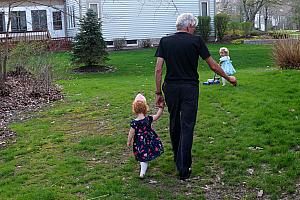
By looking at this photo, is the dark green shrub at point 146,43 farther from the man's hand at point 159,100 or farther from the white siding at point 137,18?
the man's hand at point 159,100

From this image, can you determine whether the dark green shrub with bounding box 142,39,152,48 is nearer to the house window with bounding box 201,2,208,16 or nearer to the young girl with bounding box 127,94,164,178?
the house window with bounding box 201,2,208,16

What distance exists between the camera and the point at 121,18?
108 feet

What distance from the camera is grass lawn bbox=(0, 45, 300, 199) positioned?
17.0 feet

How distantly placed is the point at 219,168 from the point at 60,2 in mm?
31592

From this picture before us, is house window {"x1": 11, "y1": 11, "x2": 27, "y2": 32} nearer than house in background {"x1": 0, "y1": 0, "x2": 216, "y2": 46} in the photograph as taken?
No

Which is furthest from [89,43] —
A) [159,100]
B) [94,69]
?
[159,100]

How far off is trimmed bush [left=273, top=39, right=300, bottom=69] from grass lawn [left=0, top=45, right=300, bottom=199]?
7.08ft

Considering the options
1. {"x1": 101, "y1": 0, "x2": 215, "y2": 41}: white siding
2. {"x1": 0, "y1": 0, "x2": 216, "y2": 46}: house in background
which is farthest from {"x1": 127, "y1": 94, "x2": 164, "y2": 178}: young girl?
{"x1": 101, "y1": 0, "x2": 215, "y2": 41}: white siding

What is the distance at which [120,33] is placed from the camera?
32.8 m

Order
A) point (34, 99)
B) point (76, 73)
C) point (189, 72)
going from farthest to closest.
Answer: point (76, 73) < point (34, 99) < point (189, 72)

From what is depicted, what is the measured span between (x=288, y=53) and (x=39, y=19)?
25132 mm

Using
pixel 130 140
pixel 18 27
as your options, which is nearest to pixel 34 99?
pixel 130 140

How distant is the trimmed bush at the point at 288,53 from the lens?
44.0 ft

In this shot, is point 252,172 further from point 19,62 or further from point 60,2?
point 60,2
